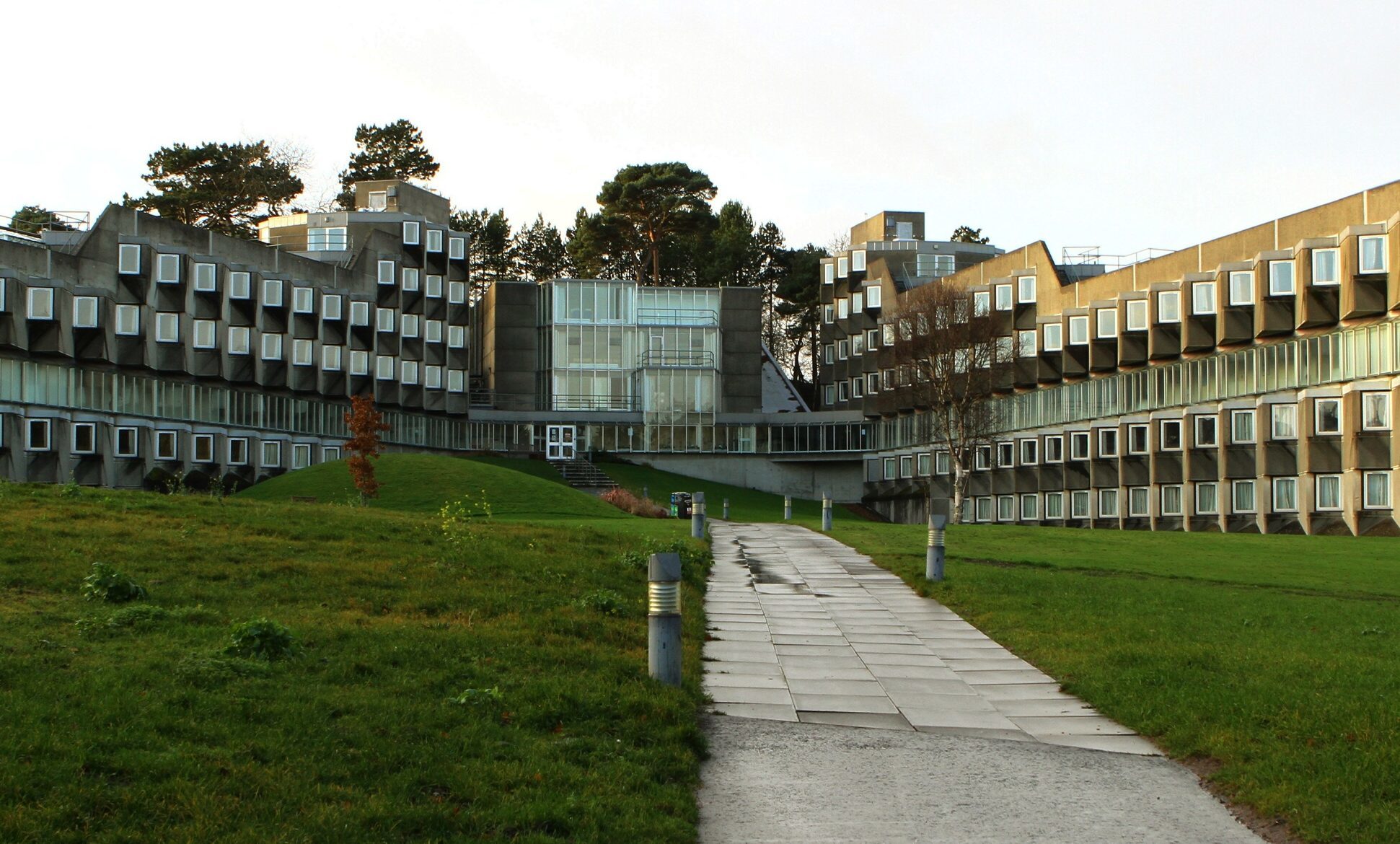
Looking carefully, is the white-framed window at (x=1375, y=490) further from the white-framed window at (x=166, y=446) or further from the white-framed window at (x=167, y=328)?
the white-framed window at (x=167, y=328)

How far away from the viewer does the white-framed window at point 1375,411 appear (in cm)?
5200

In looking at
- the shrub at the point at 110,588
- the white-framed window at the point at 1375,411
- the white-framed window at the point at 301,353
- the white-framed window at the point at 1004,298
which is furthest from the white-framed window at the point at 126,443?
the shrub at the point at 110,588

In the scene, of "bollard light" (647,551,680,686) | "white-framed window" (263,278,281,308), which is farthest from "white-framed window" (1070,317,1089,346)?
"bollard light" (647,551,680,686)

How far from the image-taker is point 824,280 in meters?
110

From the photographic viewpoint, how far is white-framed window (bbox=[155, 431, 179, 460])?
70.0 m

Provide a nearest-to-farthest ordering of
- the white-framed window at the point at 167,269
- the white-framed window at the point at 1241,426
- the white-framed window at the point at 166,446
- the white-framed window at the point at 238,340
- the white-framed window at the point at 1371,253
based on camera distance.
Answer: the white-framed window at the point at 1371,253 < the white-framed window at the point at 1241,426 < the white-framed window at the point at 166,446 < the white-framed window at the point at 167,269 < the white-framed window at the point at 238,340

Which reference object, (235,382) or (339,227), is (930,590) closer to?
(235,382)

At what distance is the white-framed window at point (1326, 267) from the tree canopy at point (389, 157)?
251 ft

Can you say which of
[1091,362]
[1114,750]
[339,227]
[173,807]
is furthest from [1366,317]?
[339,227]

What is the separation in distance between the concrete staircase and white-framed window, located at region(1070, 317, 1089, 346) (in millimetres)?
28903

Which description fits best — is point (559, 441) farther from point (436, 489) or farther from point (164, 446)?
point (436, 489)

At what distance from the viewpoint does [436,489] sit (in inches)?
2208

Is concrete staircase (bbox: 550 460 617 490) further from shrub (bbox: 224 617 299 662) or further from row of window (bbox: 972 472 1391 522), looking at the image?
shrub (bbox: 224 617 299 662)

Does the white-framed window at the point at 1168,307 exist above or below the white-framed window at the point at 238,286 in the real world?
below
